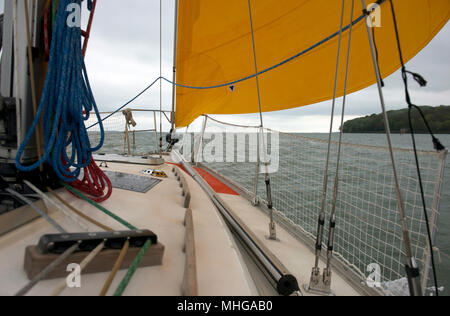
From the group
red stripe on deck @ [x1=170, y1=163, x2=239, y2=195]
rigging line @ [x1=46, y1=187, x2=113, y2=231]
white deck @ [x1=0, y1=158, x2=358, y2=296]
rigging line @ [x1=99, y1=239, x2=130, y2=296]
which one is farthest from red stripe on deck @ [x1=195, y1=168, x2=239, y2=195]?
rigging line @ [x1=99, y1=239, x2=130, y2=296]

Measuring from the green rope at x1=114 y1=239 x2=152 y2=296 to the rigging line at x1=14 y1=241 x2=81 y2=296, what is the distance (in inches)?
7.4

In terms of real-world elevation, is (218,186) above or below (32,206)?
below

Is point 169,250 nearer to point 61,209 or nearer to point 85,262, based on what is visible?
point 85,262

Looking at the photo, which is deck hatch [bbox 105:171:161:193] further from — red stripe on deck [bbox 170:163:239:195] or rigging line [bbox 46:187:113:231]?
red stripe on deck [bbox 170:163:239:195]

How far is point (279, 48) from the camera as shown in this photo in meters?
2.57

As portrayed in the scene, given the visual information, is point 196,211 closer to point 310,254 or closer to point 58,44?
point 310,254

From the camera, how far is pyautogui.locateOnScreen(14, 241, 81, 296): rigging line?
60cm

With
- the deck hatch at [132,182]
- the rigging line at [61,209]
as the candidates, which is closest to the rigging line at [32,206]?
the rigging line at [61,209]

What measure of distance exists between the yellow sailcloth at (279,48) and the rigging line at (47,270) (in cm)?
156

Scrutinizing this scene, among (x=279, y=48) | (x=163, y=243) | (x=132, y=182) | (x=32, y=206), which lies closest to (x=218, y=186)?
(x=132, y=182)

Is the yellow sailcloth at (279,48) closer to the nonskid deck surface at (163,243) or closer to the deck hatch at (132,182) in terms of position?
the nonskid deck surface at (163,243)

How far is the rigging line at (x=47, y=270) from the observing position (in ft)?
1.96

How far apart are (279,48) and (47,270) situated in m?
2.68

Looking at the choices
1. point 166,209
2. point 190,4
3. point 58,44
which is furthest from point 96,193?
point 190,4
